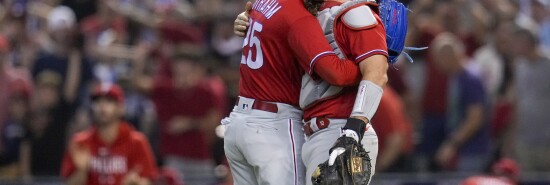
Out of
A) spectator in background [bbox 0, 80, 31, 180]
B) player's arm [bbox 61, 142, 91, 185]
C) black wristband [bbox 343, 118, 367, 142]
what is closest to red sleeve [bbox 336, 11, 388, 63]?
black wristband [bbox 343, 118, 367, 142]

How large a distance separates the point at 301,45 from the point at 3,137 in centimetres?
641

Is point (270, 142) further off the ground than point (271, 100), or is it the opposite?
point (271, 100)

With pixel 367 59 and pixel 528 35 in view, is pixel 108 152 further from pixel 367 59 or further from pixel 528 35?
pixel 367 59

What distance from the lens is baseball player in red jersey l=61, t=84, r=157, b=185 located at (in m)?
10.1

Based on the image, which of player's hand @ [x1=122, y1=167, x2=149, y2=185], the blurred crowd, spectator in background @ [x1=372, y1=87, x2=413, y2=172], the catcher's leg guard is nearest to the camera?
the catcher's leg guard

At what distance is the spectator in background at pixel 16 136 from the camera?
11852mm

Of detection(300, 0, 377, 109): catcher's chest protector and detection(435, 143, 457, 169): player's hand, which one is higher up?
detection(300, 0, 377, 109): catcher's chest protector

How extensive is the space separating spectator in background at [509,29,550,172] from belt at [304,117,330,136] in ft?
17.7

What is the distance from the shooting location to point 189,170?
11828 mm

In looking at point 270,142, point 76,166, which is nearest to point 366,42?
point 270,142

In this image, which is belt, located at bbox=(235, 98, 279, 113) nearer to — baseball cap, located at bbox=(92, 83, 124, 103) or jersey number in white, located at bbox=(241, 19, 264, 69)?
jersey number in white, located at bbox=(241, 19, 264, 69)

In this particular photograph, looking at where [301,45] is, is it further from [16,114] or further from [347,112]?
[16,114]

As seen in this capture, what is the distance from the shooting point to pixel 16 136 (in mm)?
11961

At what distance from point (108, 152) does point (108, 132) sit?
17cm
